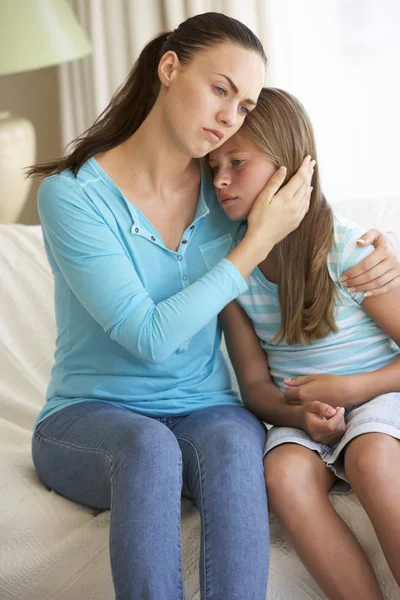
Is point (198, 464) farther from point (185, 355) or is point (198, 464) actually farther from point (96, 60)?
point (96, 60)

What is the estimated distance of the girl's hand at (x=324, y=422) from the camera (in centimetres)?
128

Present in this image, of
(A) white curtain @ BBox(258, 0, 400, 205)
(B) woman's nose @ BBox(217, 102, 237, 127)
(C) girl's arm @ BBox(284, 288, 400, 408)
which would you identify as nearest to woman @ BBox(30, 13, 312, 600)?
(B) woman's nose @ BBox(217, 102, 237, 127)

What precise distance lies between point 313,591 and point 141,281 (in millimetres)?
571

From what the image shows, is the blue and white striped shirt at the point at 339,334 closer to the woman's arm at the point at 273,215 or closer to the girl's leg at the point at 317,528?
the woman's arm at the point at 273,215

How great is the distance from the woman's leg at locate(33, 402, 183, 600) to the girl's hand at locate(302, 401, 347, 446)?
25cm

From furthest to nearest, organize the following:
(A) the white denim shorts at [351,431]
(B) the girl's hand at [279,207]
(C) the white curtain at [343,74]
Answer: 1. (C) the white curtain at [343,74]
2. (B) the girl's hand at [279,207]
3. (A) the white denim shorts at [351,431]

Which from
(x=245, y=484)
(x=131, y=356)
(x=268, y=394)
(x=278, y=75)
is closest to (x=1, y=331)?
(x=131, y=356)

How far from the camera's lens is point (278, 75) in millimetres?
2555

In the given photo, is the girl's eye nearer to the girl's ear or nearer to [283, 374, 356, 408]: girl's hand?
the girl's ear

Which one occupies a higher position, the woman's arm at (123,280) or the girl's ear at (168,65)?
the girl's ear at (168,65)

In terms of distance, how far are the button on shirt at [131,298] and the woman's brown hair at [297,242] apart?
131 mm

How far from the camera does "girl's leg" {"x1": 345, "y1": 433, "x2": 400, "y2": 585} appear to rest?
1110 mm

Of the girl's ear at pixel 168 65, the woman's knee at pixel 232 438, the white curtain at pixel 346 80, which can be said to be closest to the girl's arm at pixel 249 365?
the woman's knee at pixel 232 438

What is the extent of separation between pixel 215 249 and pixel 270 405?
0.30 metres
